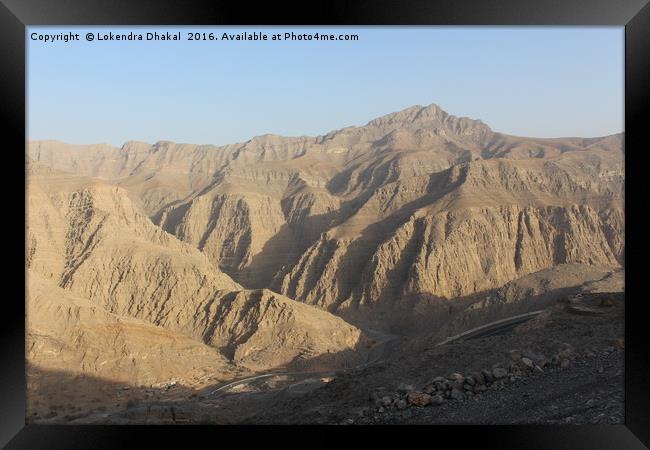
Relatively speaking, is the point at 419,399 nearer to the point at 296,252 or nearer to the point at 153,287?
the point at 153,287

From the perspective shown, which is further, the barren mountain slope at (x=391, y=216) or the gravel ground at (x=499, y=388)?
the barren mountain slope at (x=391, y=216)

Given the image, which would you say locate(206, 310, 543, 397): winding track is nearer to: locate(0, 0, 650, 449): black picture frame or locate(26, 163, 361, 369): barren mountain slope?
locate(26, 163, 361, 369): barren mountain slope

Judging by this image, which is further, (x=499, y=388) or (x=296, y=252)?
(x=296, y=252)

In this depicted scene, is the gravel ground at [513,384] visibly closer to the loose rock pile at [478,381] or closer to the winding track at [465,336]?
the loose rock pile at [478,381]

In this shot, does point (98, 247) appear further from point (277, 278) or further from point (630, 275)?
point (630, 275)

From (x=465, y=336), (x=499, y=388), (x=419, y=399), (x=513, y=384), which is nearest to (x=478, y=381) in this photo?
(x=499, y=388)
